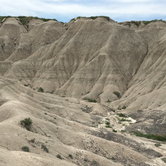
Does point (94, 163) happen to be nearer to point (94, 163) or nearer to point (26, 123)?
point (94, 163)

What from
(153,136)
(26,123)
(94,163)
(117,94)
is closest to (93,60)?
(117,94)

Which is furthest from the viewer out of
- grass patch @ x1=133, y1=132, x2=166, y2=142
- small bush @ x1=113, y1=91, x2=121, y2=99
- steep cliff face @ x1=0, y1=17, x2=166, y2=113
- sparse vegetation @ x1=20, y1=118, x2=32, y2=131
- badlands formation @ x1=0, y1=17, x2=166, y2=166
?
steep cliff face @ x1=0, y1=17, x2=166, y2=113

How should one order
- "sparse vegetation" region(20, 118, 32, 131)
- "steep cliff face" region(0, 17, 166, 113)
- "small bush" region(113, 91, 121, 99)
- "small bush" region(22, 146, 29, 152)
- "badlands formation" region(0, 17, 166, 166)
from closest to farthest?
1. "small bush" region(22, 146, 29, 152)
2. "badlands formation" region(0, 17, 166, 166)
3. "sparse vegetation" region(20, 118, 32, 131)
4. "small bush" region(113, 91, 121, 99)
5. "steep cliff face" region(0, 17, 166, 113)

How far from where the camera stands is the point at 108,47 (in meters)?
73.4


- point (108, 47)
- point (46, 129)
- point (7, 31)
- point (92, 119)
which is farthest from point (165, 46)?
point (7, 31)

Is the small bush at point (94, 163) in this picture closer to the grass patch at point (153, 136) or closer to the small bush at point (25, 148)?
the small bush at point (25, 148)

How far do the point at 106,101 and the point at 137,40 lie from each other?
1201 inches

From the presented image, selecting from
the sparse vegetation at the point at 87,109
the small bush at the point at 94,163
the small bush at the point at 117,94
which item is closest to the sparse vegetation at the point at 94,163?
the small bush at the point at 94,163

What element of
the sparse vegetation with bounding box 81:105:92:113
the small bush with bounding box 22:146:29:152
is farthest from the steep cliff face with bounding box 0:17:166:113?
the small bush with bounding box 22:146:29:152

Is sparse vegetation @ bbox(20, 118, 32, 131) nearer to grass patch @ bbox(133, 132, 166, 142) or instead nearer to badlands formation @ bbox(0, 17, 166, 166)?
badlands formation @ bbox(0, 17, 166, 166)

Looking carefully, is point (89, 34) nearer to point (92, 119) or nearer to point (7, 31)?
point (7, 31)

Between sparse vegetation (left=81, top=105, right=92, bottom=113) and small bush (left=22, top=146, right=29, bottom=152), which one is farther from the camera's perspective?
sparse vegetation (left=81, top=105, right=92, bottom=113)

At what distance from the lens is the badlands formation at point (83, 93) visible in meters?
17.5

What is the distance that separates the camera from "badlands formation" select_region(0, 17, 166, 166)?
17531 mm
